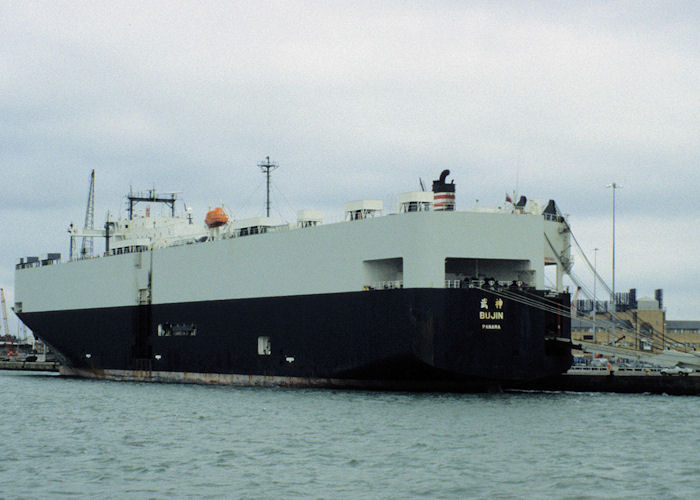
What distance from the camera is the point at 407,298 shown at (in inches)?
1886

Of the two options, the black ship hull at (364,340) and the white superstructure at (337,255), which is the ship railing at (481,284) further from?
the black ship hull at (364,340)

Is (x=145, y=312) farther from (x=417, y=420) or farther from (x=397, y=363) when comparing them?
(x=417, y=420)

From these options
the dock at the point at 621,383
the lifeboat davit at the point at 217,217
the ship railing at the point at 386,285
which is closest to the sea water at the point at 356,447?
the dock at the point at 621,383

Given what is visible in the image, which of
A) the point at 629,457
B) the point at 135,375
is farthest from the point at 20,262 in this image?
the point at 629,457

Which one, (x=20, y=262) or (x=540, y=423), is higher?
(x=20, y=262)

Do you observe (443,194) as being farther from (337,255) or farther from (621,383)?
(621,383)

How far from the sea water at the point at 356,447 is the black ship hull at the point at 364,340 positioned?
1.80m

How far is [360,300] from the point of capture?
50.6 m

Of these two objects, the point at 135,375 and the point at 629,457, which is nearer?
the point at 629,457

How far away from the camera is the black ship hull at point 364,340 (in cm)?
4709

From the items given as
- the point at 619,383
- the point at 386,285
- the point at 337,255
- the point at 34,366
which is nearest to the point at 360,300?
the point at 386,285

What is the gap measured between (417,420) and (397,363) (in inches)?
466

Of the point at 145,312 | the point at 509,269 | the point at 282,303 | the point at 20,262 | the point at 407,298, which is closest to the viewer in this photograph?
the point at 407,298

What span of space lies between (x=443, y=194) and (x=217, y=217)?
1976 centimetres
